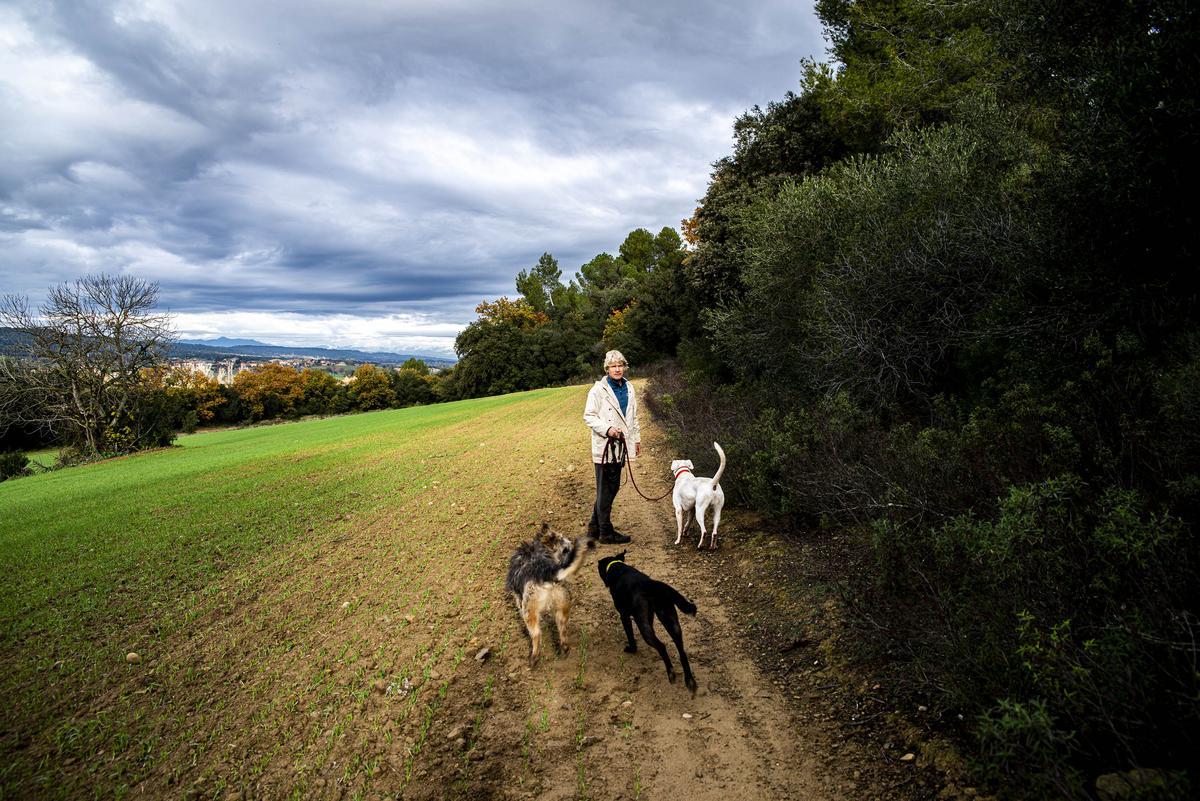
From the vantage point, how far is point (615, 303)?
65938 mm

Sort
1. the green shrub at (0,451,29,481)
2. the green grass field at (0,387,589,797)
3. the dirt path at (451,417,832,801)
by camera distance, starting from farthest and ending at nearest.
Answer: the green shrub at (0,451,29,481) → the green grass field at (0,387,589,797) → the dirt path at (451,417,832,801)

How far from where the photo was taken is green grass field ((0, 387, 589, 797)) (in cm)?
377

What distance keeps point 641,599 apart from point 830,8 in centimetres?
2261

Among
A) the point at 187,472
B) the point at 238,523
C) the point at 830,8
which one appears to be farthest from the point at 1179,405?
the point at 187,472

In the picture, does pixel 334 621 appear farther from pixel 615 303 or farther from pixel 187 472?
pixel 615 303

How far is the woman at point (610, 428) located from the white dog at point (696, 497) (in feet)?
2.46

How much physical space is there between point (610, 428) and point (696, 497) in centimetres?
145

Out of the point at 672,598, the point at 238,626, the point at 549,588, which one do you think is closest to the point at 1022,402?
the point at 672,598

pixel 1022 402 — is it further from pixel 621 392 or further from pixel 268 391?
pixel 268 391

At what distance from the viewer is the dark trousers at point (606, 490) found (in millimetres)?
7082

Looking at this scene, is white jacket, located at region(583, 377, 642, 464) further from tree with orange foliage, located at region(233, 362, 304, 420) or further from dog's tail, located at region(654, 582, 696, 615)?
tree with orange foliage, located at region(233, 362, 304, 420)

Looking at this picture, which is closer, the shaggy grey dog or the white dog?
the shaggy grey dog

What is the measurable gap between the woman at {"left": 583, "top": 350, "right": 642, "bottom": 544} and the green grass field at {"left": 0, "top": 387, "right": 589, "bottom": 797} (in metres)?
1.73

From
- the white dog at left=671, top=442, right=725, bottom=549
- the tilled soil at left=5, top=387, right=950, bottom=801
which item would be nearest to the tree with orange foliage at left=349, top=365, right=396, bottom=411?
the tilled soil at left=5, top=387, right=950, bottom=801
